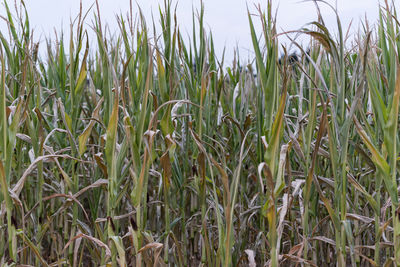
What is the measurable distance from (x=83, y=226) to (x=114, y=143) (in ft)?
1.50

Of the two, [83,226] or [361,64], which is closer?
[361,64]

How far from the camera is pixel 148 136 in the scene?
4.11 ft

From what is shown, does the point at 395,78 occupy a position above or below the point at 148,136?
above

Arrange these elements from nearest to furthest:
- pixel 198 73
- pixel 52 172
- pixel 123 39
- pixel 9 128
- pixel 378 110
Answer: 1. pixel 378 110
2. pixel 9 128
3. pixel 123 39
4. pixel 198 73
5. pixel 52 172

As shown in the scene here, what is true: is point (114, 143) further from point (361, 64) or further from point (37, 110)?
point (361, 64)

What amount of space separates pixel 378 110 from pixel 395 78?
0.12 meters

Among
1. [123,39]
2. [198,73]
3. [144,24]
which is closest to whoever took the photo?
[144,24]

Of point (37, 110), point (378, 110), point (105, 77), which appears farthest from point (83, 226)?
point (378, 110)

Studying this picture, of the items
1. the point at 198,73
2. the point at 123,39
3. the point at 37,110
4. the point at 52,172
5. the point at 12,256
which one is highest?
the point at 123,39

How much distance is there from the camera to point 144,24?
1447 millimetres

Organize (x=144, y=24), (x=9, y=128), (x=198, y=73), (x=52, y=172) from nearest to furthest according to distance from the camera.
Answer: (x=9, y=128)
(x=144, y=24)
(x=198, y=73)
(x=52, y=172)

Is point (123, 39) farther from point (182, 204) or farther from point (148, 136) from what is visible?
point (182, 204)

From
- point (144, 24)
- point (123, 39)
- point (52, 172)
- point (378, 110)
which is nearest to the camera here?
point (378, 110)

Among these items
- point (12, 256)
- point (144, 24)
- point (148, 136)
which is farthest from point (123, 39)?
point (12, 256)
